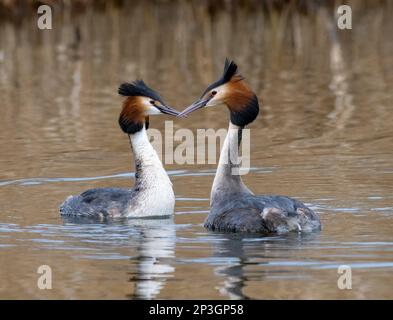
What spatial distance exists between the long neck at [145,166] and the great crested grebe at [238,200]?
867mm

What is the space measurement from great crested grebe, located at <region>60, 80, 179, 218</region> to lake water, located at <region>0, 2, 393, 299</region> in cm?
21

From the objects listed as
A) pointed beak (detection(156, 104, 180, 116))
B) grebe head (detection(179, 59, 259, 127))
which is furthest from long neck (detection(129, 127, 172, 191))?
grebe head (detection(179, 59, 259, 127))

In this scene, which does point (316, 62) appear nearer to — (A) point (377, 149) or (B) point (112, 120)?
(B) point (112, 120)

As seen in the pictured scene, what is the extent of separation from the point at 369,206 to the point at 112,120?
6.98m

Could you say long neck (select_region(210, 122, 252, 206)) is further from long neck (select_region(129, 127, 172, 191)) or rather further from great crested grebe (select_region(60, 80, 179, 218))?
long neck (select_region(129, 127, 172, 191))

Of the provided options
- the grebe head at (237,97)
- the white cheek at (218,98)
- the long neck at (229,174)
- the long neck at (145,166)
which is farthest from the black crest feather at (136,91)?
the long neck at (229,174)

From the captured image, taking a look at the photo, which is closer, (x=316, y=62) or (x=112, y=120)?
(x=112, y=120)

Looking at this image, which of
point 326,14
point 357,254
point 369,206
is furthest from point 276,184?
point 326,14

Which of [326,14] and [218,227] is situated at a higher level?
[326,14]

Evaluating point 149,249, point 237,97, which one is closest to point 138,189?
point 237,97

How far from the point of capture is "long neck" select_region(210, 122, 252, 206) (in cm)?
1158

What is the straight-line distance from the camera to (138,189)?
12.5 meters

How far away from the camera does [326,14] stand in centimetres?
2983
